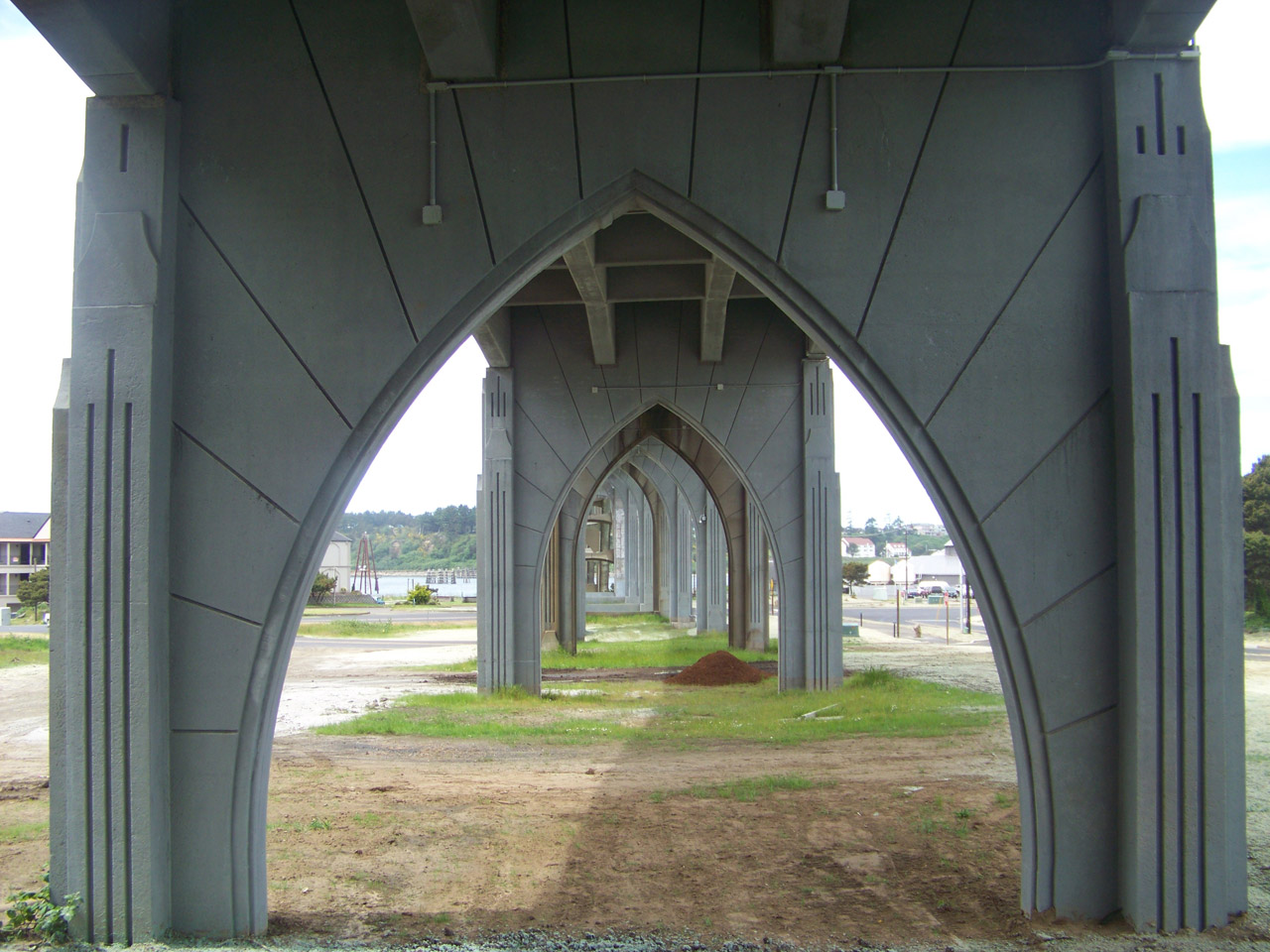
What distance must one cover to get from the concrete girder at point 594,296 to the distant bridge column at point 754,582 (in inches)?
369

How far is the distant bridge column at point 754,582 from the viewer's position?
967 inches

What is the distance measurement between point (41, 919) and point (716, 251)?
16.5ft

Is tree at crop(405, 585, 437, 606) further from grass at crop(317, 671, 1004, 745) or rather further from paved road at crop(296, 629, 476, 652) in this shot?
grass at crop(317, 671, 1004, 745)

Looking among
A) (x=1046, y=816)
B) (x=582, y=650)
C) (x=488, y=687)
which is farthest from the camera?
(x=582, y=650)

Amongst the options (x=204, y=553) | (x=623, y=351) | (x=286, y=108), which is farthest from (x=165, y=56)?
(x=623, y=351)

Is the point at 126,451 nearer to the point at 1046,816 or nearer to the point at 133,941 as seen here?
the point at 133,941

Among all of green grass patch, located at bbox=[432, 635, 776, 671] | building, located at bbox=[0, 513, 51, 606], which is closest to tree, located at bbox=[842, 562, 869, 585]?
green grass patch, located at bbox=[432, 635, 776, 671]

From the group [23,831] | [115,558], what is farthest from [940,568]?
[115,558]

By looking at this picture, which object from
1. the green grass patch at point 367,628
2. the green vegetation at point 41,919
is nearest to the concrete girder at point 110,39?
the green vegetation at point 41,919

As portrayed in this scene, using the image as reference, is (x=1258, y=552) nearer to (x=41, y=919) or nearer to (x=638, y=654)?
(x=638, y=654)

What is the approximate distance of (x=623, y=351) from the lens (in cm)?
1609

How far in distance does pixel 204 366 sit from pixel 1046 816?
525cm

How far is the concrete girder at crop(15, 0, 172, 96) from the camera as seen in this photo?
4.55m

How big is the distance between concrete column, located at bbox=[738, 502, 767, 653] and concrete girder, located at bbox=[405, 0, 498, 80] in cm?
1898
